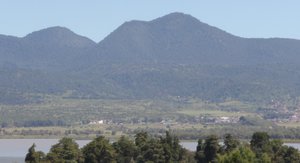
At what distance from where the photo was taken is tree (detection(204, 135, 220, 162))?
77938 mm

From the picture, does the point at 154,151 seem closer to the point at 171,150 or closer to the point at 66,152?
the point at 171,150

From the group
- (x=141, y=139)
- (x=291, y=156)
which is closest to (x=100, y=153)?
Answer: (x=141, y=139)

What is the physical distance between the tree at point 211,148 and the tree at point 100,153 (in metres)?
7.89

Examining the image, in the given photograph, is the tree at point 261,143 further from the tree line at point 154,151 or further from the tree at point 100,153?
the tree at point 100,153

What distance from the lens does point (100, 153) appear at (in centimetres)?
7650

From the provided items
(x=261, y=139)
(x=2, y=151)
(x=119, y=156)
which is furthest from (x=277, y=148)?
(x=2, y=151)

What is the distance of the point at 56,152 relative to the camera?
241 ft

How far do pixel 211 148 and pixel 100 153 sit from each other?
9342mm

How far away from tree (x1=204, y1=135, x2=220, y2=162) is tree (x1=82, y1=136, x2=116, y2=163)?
789cm

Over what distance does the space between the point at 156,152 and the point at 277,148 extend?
37.0 feet

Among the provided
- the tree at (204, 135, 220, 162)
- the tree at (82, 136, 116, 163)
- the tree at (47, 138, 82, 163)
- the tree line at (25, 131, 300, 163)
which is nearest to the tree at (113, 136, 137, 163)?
the tree line at (25, 131, 300, 163)

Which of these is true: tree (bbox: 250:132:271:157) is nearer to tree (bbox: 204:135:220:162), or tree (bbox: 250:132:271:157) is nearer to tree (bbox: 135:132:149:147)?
tree (bbox: 204:135:220:162)

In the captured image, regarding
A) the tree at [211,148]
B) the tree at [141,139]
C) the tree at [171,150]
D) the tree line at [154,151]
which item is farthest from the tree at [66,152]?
the tree at [211,148]

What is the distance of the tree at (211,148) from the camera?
256 ft
